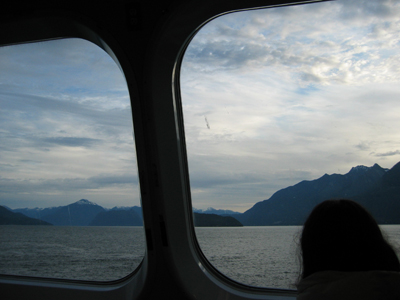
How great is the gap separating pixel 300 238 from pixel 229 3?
1140 millimetres

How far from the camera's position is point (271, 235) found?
4984 centimetres

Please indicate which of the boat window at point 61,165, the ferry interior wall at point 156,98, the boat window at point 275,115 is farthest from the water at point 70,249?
the ferry interior wall at point 156,98

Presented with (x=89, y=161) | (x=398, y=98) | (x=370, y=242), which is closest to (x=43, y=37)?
(x=370, y=242)

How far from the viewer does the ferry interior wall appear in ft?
4.66

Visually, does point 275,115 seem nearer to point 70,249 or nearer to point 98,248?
point 70,249

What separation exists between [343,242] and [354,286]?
159 millimetres

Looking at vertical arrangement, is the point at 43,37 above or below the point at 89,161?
below

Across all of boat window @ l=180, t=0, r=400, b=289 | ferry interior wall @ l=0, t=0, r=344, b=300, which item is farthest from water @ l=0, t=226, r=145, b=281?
ferry interior wall @ l=0, t=0, r=344, b=300

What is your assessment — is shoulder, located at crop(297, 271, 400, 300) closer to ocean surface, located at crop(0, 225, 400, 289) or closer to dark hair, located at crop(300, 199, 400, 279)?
dark hair, located at crop(300, 199, 400, 279)

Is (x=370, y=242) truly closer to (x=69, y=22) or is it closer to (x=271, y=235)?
(x=69, y=22)

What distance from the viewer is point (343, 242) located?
83 centimetres

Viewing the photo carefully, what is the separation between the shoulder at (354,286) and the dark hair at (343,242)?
0.25ft

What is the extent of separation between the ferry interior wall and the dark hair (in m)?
0.87

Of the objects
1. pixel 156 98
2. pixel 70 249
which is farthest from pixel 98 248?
pixel 156 98
